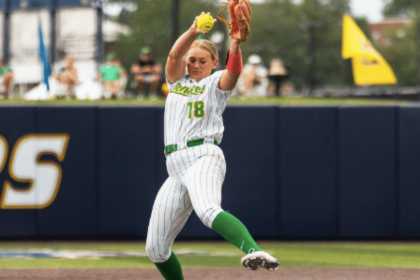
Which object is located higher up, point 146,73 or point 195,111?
point 146,73

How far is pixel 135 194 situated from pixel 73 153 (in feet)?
2.80

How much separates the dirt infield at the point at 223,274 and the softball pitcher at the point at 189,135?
1226mm

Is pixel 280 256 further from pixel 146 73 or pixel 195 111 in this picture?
pixel 146 73

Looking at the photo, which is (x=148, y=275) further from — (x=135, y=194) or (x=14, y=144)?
(x=14, y=144)

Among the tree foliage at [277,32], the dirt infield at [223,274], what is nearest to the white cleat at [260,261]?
the dirt infield at [223,274]

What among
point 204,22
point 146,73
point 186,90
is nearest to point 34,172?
point 186,90

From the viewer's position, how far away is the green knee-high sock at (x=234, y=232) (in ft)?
11.6

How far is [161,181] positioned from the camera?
756 cm

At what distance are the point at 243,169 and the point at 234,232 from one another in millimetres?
3972

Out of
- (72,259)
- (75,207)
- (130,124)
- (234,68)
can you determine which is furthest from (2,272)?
(234,68)

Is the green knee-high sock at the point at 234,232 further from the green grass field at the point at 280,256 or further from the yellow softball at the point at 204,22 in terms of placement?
the green grass field at the point at 280,256

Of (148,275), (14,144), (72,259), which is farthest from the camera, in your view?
(14,144)

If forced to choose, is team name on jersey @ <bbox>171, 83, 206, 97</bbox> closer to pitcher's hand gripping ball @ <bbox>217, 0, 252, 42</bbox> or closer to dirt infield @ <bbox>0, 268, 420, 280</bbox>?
pitcher's hand gripping ball @ <bbox>217, 0, 252, 42</bbox>

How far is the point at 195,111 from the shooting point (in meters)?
4.07
